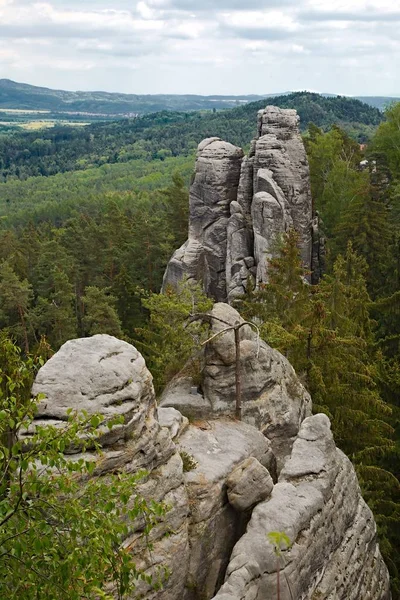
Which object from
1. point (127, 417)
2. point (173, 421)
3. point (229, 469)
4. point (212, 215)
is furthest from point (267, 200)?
point (127, 417)

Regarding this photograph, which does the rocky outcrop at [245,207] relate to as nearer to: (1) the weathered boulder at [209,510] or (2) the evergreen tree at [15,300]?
(2) the evergreen tree at [15,300]

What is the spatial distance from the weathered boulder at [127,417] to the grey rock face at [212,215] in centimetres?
2881

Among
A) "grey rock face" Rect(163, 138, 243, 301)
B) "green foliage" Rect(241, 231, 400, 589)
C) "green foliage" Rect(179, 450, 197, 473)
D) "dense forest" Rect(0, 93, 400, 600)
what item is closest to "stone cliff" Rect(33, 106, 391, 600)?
"green foliage" Rect(179, 450, 197, 473)

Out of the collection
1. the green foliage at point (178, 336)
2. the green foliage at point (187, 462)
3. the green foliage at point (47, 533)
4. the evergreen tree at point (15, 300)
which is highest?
the green foliage at point (47, 533)

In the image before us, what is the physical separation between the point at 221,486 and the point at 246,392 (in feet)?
12.4

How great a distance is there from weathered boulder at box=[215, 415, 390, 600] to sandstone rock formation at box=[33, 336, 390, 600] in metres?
0.02

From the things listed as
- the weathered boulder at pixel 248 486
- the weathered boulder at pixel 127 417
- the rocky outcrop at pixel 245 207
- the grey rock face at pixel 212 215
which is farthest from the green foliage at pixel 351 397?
the grey rock face at pixel 212 215

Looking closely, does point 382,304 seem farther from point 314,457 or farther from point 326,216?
point 326,216

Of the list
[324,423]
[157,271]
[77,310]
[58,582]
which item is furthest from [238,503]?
[77,310]

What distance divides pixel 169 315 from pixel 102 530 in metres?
16.0

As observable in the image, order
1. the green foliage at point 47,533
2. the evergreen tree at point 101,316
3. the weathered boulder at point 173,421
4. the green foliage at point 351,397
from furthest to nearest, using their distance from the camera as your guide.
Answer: the evergreen tree at point 101,316 < the green foliage at point 351,397 < the weathered boulder at point 173,421 < the green foliage at point 47,533

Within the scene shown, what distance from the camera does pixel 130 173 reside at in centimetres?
18025

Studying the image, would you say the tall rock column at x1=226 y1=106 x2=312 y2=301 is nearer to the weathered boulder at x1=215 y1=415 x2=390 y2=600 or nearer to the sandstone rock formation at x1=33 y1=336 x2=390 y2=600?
the sandstone rock formation at x1=33 y1=336 x2=390 y2=600

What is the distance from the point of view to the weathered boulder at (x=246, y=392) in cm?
1525
